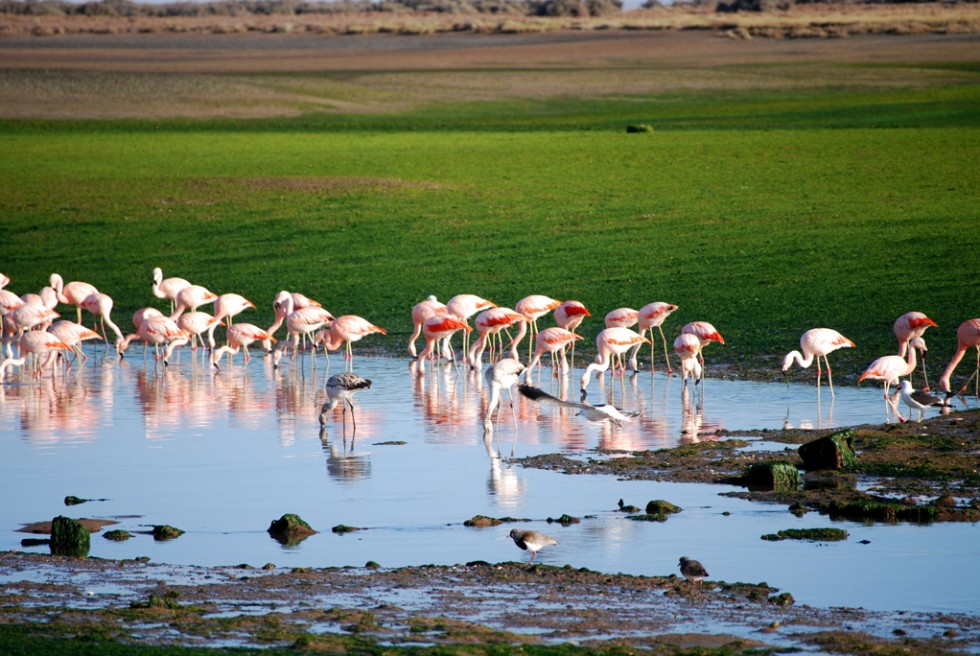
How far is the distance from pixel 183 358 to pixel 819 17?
365 ft

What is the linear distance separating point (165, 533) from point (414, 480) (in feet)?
7.01

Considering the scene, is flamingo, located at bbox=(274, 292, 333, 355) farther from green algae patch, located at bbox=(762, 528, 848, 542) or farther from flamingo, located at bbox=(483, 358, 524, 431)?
green algae patch, located at bbox=(762, 528, 848, 542)

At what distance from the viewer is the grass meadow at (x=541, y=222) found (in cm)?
1992

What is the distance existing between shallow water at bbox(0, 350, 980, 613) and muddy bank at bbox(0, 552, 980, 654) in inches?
11.8

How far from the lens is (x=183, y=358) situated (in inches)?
722

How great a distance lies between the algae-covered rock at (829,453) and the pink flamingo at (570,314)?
250 inches

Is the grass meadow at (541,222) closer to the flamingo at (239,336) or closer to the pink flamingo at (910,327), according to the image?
the pink flamingo at (910,327)

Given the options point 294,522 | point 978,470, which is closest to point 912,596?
point 978,470

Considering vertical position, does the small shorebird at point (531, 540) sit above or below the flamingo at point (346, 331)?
below

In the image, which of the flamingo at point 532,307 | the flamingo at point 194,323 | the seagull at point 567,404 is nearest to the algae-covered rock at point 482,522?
the seagull at point 567,404

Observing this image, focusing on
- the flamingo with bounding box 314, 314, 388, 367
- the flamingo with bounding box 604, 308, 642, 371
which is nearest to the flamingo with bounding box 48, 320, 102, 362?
the flamingo with bounding box 314, 314, 388, 367

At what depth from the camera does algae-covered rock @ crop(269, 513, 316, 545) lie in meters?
8.77

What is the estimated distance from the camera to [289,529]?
8797 mm

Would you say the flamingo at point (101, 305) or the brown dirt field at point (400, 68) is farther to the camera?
the brown dirt field at point (400, 68)
